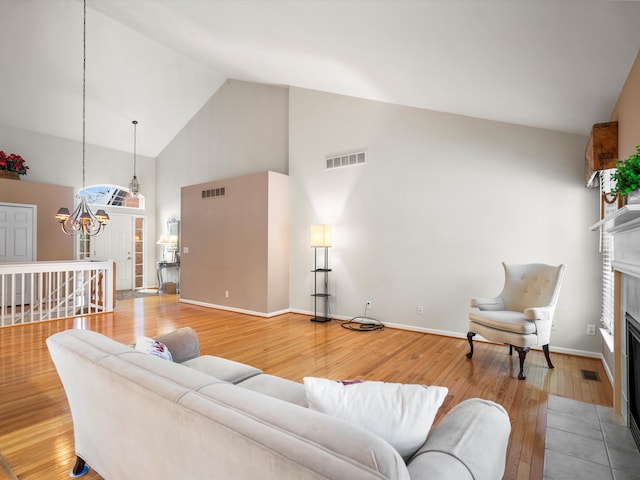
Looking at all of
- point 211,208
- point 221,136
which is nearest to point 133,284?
point 211,208

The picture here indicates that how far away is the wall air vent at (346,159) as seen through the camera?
5.16 metres

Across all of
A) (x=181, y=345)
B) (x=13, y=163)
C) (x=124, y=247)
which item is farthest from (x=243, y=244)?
(x=13, y=163)

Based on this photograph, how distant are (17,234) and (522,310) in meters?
8.72

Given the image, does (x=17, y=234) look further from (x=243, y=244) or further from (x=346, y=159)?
(x=346, y=159)

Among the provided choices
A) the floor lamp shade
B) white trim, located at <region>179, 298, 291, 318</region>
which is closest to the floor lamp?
the floor lamp shade

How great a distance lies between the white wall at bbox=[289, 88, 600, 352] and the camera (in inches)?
145

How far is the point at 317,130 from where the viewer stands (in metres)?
5.70

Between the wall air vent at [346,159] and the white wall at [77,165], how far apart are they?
231 inches

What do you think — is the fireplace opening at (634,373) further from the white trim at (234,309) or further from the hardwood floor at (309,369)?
the white trim at (234,309)

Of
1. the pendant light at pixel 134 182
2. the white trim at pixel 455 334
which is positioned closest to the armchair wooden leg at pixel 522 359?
the white trim at pixel 455 334

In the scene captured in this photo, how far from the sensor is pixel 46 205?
6.91 meters

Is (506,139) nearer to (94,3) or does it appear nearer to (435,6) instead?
(435,6)

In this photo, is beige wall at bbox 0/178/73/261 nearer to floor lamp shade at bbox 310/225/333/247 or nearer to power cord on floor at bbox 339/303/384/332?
floor lamp shade at bbox 310/225/333/247

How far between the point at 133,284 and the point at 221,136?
15.1 ft
